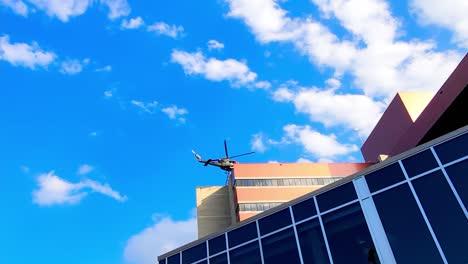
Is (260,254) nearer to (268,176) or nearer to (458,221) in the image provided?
(458,221)

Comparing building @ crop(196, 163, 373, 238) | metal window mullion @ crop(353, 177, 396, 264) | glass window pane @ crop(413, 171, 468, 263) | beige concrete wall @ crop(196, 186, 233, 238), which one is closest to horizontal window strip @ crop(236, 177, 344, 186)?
building @ crop(196, 163, 373, 238)

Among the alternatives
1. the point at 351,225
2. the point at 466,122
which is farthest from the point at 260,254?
the point at 466,122

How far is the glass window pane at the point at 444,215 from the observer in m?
11.6

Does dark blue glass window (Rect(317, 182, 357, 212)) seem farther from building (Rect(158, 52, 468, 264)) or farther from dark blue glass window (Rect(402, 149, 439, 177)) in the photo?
dark blue glass window (Rect(402, 149, 439, 177))

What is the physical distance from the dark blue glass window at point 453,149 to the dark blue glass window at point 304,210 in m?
4.78

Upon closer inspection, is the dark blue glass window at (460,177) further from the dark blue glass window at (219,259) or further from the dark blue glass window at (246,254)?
the dark blue glass window at (219,259)

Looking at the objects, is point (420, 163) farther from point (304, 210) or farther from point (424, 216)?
point (304, 210)

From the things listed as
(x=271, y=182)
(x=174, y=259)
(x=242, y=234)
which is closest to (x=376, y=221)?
(x=242, y=234)

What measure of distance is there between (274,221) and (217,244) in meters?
2.95

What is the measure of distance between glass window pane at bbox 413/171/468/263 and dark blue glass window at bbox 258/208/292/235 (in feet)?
16.3

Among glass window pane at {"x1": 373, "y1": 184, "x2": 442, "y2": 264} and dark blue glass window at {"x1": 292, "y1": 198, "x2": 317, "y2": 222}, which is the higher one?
dark blue glass window at {"x1": 292, "y1": 198, "x2": 317, "y2": 222}

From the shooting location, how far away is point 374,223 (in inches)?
539

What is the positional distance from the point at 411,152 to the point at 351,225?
321 centimetres

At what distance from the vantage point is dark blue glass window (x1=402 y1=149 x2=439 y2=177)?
13.3m
